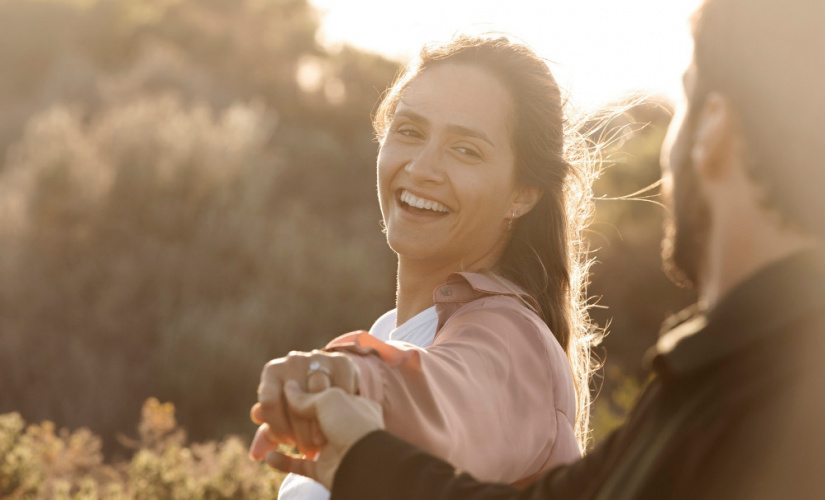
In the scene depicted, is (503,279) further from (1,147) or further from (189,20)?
(189,20)

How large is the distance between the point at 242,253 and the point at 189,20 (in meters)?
12.9

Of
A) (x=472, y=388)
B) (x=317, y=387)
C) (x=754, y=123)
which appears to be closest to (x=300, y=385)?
(x=317, y=387)

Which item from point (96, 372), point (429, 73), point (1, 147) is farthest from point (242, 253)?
point (429, 73)

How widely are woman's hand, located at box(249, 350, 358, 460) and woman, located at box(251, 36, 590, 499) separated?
26cm

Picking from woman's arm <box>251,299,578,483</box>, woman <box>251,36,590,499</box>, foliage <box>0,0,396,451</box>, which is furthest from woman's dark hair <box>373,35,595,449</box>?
foliage <box>0,0,396,451</box>

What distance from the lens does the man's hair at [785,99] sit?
118 centimetres

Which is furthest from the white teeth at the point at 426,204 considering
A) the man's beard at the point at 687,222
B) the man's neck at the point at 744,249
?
the man's neck at the point at 744,249

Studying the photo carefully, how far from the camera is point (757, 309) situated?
1.19 m

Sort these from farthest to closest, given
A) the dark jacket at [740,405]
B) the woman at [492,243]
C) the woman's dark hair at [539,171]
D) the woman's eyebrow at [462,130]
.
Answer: the woman's dark hair at [539,171] < the woman's eyebrow at [462,130] < the woman at [492,243] < the dark jacket at [740,405]

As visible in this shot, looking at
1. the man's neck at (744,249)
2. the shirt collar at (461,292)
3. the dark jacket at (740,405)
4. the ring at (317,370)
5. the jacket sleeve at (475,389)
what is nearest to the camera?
the dark jacket at (740,405)

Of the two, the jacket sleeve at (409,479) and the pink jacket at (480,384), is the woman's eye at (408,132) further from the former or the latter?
the jacket sleeve at (409,479)

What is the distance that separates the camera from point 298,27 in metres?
23.2

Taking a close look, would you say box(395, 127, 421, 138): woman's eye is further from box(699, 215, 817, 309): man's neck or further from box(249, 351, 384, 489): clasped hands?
box(699, 215, 817, 309): man's neck

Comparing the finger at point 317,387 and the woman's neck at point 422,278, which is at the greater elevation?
the woman's neck at point 422,278
